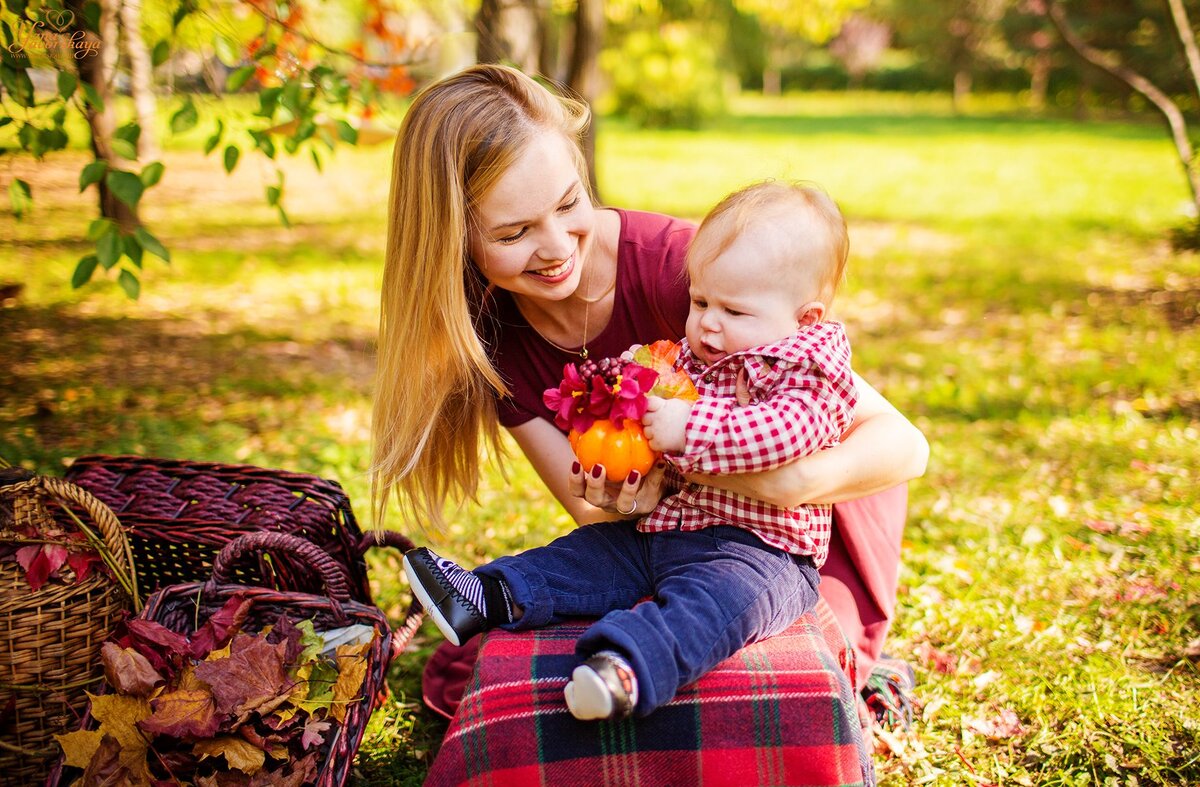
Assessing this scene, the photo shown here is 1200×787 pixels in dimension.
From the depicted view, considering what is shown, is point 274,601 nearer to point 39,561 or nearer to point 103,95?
point 39,561

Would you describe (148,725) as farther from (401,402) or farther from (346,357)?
(346,357)

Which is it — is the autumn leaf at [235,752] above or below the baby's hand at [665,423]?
below

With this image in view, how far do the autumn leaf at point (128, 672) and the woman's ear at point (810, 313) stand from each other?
5.53 feet

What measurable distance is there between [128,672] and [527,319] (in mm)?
1355

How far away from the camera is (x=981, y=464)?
14.2ft

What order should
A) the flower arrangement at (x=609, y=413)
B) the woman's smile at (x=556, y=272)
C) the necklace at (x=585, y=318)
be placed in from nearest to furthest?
the flower arrangement at (x=609, y=413), the woman's smile at (x=556, y=272), the necklace at (x=585, y=318)

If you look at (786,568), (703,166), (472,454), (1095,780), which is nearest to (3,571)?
(472,454)

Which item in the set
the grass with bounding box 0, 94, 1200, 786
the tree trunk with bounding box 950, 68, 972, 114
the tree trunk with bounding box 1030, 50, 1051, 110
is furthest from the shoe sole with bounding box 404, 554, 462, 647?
the tree trunk with bounding box 950, 68, 972, 114

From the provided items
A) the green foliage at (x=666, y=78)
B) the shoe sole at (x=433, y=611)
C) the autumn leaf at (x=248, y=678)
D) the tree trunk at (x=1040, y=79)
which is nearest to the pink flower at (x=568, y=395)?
the shoe sole at (x=433, y=611)

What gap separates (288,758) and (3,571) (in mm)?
818

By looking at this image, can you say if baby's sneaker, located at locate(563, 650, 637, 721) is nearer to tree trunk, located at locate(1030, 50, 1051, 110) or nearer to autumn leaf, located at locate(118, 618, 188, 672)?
autumn leaf, located at locate(118, 618, 188, 672)

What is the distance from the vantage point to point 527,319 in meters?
2.76

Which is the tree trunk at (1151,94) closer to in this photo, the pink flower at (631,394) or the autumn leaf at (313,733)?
the pink flower at (631,394)

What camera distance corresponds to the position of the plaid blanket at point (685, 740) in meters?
1.90
